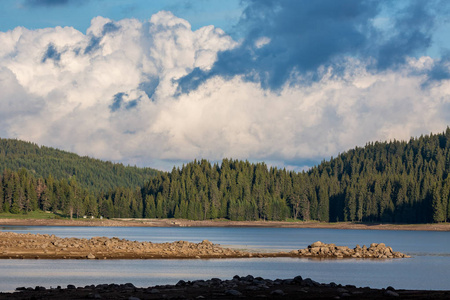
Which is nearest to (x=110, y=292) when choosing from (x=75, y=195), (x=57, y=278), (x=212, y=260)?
(x=57, y=278)

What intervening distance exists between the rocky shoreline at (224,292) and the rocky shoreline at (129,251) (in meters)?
25.4

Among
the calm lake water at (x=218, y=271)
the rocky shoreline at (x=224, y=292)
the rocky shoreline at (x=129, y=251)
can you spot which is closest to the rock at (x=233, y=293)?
the rocky shoreline at (x=224, y=292)

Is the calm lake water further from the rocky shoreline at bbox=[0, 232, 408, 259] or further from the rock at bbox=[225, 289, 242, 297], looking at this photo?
the rock at bbox=[225, 289, 242, 297]

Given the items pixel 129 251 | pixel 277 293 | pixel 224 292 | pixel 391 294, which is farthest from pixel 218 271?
pixel 391 294

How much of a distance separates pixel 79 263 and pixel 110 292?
73.1 ft

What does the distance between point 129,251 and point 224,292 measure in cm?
3381

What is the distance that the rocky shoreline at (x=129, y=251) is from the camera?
2463 inches

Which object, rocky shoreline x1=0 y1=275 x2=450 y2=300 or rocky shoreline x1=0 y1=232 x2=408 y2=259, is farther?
rocky shoreline x1=0 y1=232 x2=408 y2=259

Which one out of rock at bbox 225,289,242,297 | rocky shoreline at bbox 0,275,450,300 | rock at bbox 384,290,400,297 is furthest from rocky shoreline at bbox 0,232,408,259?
rock at bbox 384,290,400,297

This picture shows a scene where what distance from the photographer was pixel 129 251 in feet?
219

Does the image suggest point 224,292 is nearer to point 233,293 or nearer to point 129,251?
point 233,293

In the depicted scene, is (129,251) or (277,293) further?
(129,251)

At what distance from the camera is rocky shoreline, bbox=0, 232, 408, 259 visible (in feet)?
205

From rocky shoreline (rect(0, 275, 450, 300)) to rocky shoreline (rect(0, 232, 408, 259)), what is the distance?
2536 centimetres
